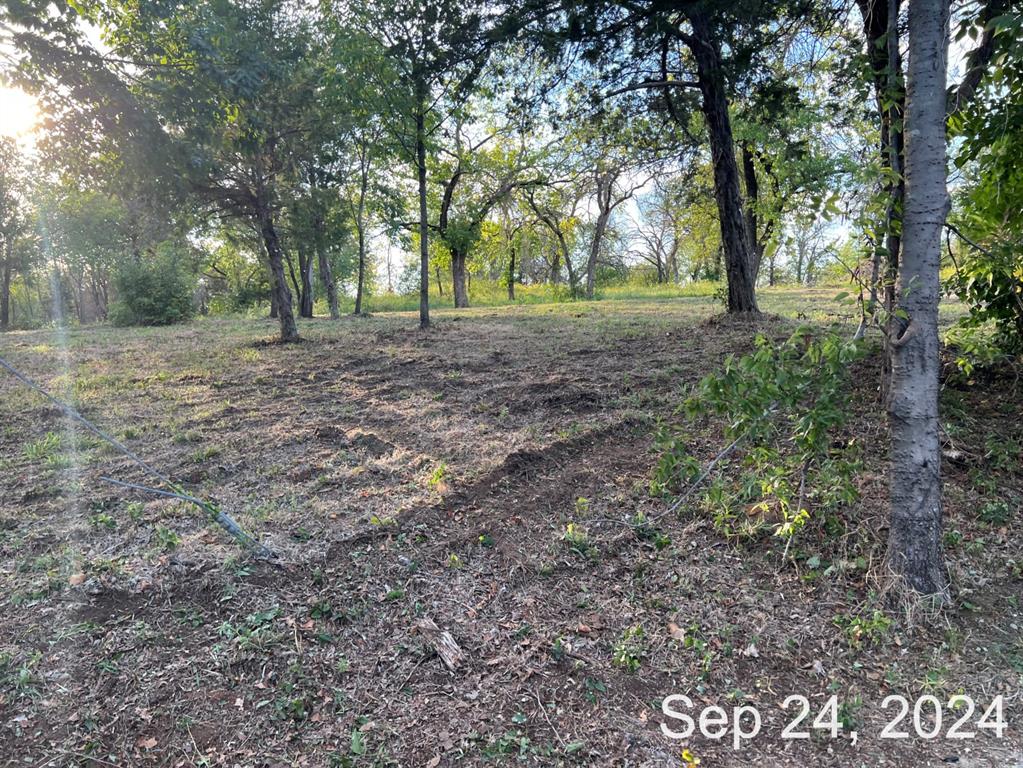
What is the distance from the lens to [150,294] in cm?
1545

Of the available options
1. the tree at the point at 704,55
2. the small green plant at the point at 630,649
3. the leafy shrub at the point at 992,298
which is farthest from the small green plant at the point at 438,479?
the tree at the point at 704,55

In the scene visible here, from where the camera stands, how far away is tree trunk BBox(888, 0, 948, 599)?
1787 millimetres

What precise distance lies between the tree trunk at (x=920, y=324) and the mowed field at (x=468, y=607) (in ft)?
0.68

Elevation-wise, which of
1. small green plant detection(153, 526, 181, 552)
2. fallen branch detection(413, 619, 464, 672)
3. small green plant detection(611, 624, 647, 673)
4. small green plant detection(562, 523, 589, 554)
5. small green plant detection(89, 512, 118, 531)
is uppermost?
small green plant detection(89, 512, 118, 531)

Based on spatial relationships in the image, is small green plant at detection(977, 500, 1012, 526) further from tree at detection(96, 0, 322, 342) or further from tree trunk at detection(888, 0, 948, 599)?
tree at detection(96, 0, 322, 342)

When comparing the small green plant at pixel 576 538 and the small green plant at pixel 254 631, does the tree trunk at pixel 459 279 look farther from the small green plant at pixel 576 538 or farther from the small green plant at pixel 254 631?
the small green plant at pixel 254 631

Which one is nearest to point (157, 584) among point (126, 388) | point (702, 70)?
point (126, 388)

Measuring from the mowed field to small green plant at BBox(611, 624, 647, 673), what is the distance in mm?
14

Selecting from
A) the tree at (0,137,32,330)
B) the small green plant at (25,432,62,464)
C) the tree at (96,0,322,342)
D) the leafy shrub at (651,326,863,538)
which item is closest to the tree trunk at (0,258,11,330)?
the tree at (0,137,32,330)

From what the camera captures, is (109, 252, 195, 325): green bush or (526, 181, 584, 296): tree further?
(526, 181, 584, 296): tree

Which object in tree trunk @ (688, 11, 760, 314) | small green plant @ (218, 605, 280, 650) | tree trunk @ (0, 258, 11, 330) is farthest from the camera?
tree trunk @ (0, 258, 11, 330)

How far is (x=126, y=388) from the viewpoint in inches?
227

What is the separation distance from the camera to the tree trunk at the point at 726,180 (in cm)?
629

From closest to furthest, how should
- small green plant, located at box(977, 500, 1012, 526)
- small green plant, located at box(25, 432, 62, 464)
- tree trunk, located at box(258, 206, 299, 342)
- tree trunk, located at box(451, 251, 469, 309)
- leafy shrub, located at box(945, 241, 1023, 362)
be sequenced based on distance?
small green plant, located at box(977, 500, 1012, 526)
leafy shrub, located at box(945, 241, 1023, 362)
small green plant, located at box(25, 432, 62, 464)
tree trunk, located at box(258, 206, 299, 342)
tree trunk, located at box(451, 251, 469, 309)
